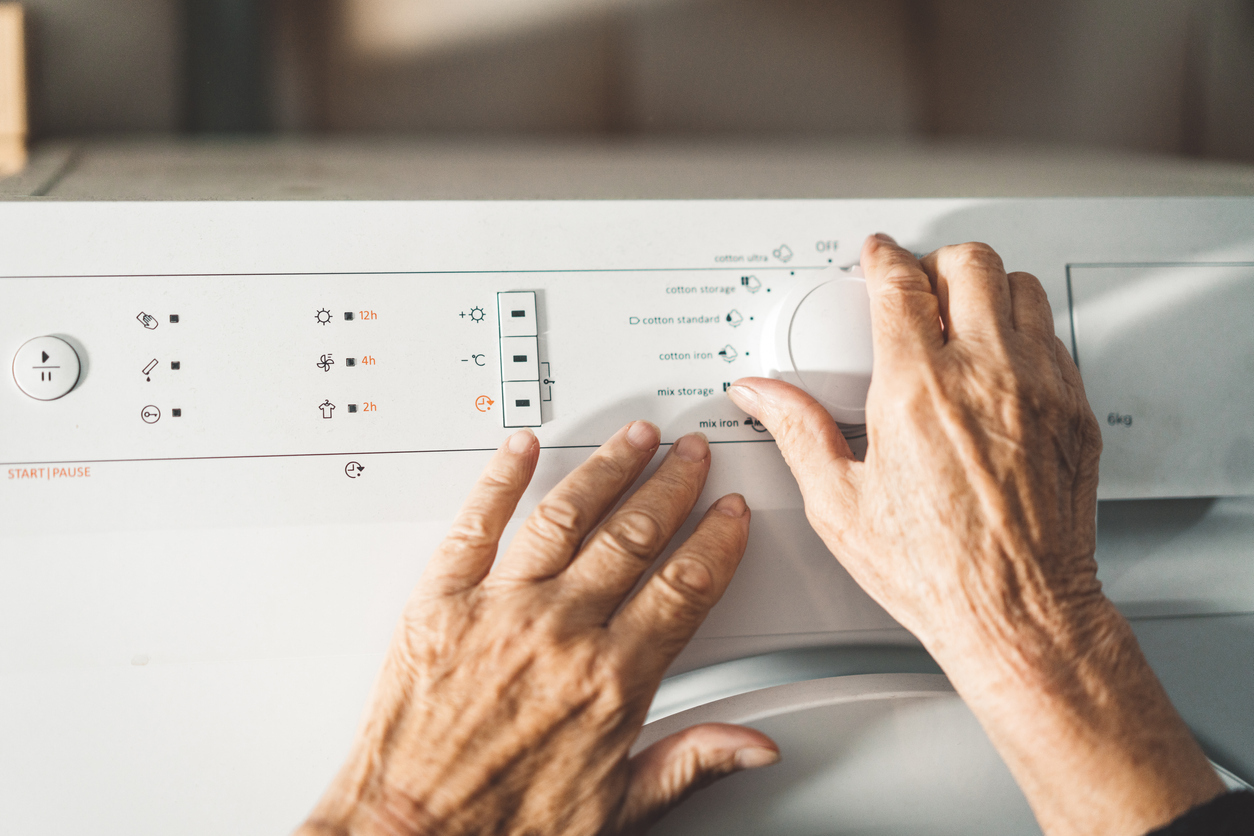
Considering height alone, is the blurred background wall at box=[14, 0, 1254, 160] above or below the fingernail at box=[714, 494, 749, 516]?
above

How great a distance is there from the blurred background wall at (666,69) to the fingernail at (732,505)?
54cm

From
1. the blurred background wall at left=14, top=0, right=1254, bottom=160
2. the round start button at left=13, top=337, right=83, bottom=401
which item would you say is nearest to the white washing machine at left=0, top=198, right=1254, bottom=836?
the round start button at left=13, top=337, right=83, bottom=401

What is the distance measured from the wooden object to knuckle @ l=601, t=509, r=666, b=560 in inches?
24.6

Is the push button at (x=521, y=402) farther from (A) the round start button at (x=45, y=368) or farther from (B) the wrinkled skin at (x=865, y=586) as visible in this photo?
(A) the round start button at (x=45, y=368)

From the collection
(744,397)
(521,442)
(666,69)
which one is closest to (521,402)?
(521,442)

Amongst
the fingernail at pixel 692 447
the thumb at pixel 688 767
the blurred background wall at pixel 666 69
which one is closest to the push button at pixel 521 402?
the fingernail at pixel 692 447

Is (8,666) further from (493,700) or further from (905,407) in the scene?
(905,407)

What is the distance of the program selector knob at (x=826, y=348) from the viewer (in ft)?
1.51

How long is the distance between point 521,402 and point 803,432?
0.64ft

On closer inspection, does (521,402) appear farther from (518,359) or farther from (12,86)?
(12,86)

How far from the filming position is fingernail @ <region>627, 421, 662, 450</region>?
0.46 metres

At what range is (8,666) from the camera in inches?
16.6

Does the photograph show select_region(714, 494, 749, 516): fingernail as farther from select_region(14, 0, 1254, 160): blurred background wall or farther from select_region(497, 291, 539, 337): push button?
select_region(14, 0, 1254, 160): blurred background wall

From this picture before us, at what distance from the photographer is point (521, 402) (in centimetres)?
46
